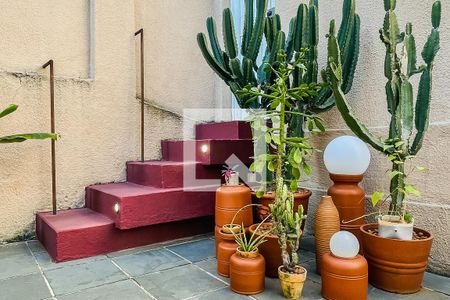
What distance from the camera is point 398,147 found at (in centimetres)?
187

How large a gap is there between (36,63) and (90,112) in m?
0.62

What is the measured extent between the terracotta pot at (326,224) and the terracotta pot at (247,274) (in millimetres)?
375

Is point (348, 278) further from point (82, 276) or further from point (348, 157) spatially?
point (82, 276)

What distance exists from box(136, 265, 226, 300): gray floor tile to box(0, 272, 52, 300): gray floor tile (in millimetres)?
531

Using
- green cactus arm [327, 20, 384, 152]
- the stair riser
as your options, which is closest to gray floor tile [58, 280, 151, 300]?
the stair riser

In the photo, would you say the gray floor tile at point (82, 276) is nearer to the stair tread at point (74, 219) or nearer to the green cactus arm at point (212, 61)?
the stair tread at point (74, 219)

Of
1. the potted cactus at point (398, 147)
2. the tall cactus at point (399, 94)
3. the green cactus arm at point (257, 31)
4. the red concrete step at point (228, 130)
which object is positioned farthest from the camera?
the red concrete step at point (228, 130)

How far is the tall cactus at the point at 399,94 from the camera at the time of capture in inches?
72.7

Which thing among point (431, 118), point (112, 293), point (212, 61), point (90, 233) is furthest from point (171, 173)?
point (431, 118)

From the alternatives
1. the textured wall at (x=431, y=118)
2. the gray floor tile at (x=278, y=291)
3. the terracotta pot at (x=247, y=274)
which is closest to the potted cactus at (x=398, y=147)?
the textured wall at (x=431, y=118)

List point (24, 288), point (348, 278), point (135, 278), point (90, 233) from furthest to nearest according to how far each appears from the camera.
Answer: point (90, 233) < point (135, 278) < point (24, 288) < point (348, 278)

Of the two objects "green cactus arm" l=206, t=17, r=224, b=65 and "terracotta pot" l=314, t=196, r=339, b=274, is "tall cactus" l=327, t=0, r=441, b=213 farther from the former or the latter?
"green cactus arm" l=206, t=17, r=224, b=65

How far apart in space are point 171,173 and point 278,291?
1.36 meters

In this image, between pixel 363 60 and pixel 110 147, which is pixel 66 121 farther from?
pixel 363 60
